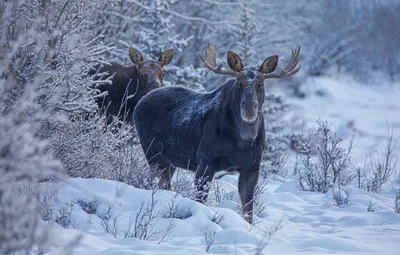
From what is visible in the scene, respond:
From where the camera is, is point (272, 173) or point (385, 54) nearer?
point (272, 173)

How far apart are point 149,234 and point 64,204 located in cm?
90

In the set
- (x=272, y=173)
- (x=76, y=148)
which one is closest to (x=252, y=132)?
(x=76, y=148)

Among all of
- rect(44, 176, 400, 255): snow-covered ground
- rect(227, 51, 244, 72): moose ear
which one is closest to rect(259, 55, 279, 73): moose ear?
rect(227, 51, 244, 72): moose ear

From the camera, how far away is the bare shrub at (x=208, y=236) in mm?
5375

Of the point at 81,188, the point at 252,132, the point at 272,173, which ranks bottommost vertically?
the point at 272,173

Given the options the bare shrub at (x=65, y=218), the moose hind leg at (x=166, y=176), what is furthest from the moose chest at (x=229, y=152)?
the bare shrub at (x=65, y=218)

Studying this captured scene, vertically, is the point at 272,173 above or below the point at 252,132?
below

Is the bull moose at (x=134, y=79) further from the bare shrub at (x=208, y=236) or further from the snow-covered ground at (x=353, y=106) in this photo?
the snow-covered ground at (x=353, y=106)

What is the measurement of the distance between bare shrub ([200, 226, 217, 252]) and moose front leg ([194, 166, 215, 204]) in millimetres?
1248

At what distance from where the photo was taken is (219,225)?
251 inches

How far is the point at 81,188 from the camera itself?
6387 millimetres

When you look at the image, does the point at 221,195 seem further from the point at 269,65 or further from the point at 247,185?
the point at 269,65

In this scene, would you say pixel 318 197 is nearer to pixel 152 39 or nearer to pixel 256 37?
pixel 152 39

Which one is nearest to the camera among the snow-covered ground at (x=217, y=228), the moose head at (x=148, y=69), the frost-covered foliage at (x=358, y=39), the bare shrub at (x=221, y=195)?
the snow-covered ground at (x=217, y=228)
